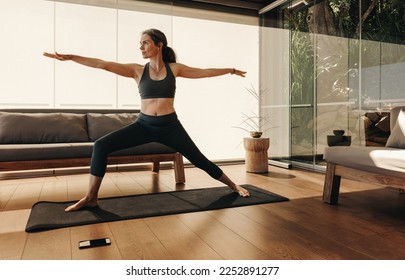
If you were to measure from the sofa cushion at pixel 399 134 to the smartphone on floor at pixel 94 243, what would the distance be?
236 centimetres

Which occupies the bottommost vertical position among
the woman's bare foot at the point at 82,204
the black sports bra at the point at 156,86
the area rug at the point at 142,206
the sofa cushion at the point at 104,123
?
the area rug at the point at 142,206

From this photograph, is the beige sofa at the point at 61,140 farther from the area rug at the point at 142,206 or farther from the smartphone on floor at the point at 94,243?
the smartphone on floor at the point at 94,243

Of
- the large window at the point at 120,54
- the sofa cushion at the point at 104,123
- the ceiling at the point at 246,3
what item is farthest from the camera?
the ceiling at the point at 246,3

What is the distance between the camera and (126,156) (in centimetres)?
330

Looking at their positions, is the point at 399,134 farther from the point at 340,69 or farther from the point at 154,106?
Answer: the point at 154,106

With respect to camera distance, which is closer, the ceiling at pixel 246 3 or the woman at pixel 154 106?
the woman at pixel 154 106

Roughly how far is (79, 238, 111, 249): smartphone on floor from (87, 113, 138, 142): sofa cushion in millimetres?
2089

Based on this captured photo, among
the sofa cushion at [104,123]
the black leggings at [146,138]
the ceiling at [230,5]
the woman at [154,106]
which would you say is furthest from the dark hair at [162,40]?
the ceiling at [230,5]

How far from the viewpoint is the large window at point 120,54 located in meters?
4.05

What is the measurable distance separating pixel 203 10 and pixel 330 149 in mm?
3310

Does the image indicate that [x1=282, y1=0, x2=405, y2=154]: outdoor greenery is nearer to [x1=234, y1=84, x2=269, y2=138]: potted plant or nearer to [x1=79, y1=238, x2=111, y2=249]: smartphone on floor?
[x1=234, y1=84, x2=269, y2=138]: potted plant

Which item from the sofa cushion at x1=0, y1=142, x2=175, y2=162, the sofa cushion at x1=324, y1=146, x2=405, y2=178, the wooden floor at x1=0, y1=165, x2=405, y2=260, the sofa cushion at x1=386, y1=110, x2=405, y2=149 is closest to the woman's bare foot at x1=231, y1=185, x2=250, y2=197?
the wooden floor at x1=0, y1=165, x2=405, y2=260
